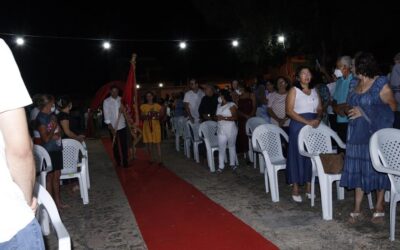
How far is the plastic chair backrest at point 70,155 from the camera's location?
6.34 metres

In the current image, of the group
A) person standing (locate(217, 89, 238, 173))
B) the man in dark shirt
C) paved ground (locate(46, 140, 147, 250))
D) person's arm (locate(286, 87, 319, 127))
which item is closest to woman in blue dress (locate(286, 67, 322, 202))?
person's arm (locate(286, 87, 319, 127))

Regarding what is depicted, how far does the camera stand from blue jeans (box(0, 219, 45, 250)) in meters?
1.61

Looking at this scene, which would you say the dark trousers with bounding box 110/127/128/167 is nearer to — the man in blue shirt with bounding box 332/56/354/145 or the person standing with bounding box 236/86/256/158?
the person standing with bounding box 236/86/256/158

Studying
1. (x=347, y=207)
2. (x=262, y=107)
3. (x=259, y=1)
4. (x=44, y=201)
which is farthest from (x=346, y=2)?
(x=44, y=201)

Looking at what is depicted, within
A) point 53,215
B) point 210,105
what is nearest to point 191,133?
point 210,105

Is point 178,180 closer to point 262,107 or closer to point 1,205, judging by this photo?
point 262,107

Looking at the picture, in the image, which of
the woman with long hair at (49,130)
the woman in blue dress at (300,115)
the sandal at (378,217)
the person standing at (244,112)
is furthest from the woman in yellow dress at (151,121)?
the sandal at (378,217)

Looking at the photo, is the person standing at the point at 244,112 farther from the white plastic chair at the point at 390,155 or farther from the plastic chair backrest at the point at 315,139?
the white plastic chair at the point at 390,155

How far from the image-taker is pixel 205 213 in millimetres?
5379

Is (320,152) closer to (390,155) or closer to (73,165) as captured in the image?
(390,155)

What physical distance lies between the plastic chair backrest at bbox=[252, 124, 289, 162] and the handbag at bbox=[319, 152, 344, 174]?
122cm

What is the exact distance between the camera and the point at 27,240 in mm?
1643

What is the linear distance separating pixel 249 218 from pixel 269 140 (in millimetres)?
1429

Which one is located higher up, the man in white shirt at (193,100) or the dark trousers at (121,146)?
the man in white shirt at (193,100)
